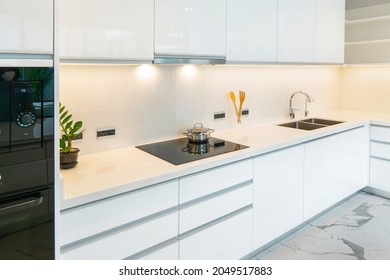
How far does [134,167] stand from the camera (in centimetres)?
184

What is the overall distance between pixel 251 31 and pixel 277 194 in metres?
1.26

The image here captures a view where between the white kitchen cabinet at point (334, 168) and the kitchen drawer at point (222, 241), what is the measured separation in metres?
0.81

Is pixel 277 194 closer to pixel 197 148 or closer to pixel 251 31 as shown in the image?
pixel 197 148

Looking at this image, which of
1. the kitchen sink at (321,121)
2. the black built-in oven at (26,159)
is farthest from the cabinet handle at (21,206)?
the kitchen sink at (321,121)

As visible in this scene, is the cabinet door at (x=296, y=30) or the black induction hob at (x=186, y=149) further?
the cabinet door at (x=296, y=30)

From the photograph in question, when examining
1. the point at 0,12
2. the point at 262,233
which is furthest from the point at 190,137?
the point at 0,12

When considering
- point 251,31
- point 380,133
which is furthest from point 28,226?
point 380,133

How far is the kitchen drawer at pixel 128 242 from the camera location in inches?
59.3

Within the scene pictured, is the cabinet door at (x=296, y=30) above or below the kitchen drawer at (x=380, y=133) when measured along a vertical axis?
above

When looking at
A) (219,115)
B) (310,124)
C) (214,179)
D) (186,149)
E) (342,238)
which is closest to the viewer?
(214,179)

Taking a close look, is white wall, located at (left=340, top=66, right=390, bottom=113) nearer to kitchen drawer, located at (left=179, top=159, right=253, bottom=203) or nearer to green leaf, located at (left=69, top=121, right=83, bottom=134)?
kitchen drawer, located at (left=179, top=159, right=253, bottom=203)

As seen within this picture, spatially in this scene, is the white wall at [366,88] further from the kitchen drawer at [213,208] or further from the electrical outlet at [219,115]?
the kitchen drawer at [213,208]

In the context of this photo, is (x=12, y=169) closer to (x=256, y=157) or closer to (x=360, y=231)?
(x=256, y=157)

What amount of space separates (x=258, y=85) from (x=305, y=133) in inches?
26.9
